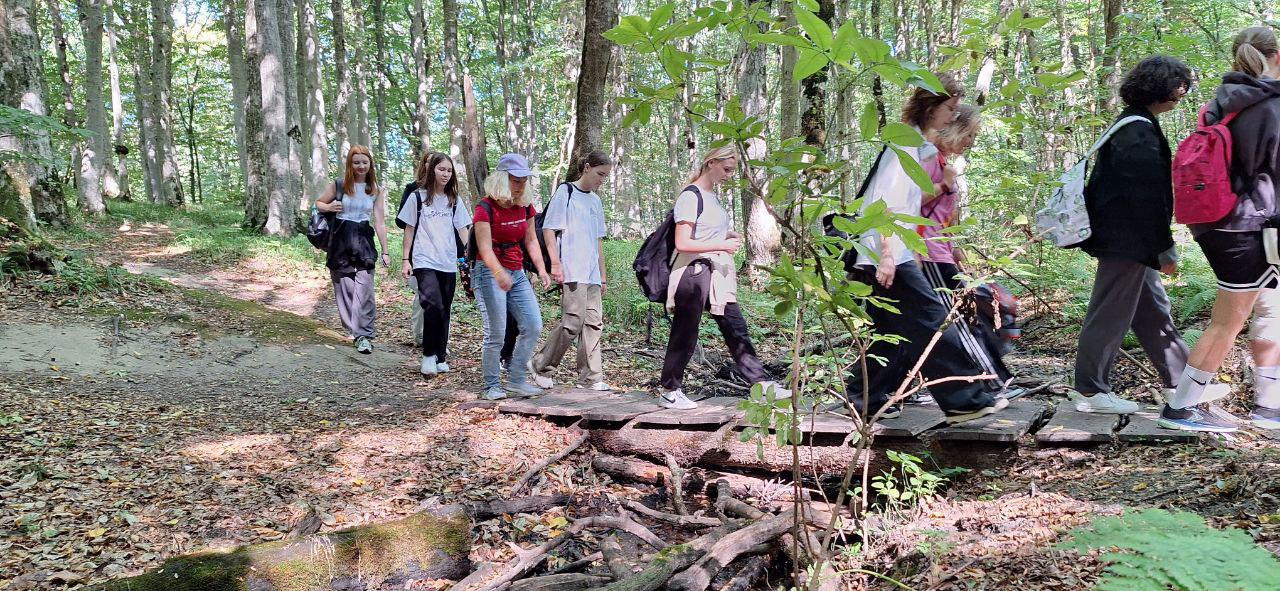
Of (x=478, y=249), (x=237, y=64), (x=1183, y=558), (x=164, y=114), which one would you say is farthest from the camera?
(x=164, y=114)

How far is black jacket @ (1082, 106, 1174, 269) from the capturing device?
412 cm

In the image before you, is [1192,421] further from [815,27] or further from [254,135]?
[254,135]

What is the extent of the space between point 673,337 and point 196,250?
13028 mm

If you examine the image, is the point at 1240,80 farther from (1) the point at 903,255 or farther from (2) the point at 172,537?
(2) the point at 172,537

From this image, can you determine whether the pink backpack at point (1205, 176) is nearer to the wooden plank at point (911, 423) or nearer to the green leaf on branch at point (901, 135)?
the wooden plank at point (911, 423)

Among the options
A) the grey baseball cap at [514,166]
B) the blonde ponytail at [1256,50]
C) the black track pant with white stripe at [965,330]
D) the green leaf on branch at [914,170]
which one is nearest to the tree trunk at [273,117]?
the grey baseball cap at [514,166]

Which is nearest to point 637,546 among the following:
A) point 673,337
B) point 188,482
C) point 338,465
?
point 673,337

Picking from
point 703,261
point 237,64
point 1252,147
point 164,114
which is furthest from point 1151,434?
point 164,114

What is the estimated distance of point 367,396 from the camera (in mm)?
6434

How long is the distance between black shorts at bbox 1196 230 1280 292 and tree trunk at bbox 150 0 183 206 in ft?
90.1

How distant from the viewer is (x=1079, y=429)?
417 centimetres

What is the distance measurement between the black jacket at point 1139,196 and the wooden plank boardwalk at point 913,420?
1005 millimetres

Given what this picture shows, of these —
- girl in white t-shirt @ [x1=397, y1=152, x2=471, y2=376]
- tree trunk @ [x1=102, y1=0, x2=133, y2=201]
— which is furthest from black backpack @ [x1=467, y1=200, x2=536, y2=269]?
tree trunk @ [x1=102, y1=0, x2=133, y2=201]

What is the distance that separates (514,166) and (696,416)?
8.37ft
